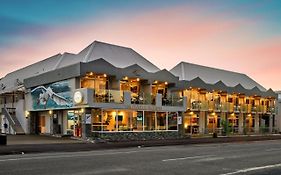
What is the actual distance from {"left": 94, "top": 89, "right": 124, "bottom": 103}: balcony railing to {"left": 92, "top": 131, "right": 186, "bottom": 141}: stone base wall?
110 inches

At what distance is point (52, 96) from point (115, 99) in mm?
7156

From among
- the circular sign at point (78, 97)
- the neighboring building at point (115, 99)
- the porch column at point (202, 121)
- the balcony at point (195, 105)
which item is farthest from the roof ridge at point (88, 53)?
the porch column at point (202, 121)

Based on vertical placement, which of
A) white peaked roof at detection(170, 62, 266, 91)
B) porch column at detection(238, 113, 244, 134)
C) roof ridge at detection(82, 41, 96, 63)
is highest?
roof ridge at detection(82, 41, 96, 63)

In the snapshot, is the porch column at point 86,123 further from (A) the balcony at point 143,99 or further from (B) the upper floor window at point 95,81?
(A) the balcony at point 143,99

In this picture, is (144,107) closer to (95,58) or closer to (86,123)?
(86,123)

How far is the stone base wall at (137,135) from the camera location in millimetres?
31533

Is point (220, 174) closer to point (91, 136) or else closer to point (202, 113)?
point (91, 136)

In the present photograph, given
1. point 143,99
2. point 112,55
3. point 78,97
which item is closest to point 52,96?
point 78,97

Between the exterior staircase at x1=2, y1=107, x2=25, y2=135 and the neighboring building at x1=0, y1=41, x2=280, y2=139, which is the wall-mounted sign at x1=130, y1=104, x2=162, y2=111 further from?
the exterior staircase at x1=2, y1=107, x2=25, y2=135

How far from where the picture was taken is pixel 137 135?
33.7 meters

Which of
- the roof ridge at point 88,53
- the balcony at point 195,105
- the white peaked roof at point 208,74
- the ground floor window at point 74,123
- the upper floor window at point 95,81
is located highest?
the roof ridge at point 88,53

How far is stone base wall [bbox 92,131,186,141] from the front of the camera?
3153cm

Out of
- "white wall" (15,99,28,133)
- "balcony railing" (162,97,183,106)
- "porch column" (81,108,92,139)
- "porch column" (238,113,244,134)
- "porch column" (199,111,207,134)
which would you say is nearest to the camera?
"porch column" (81,108,92,139)

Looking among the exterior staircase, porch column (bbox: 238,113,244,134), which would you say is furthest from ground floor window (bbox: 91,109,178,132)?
porch column (bbox: 238,113,244,134)
